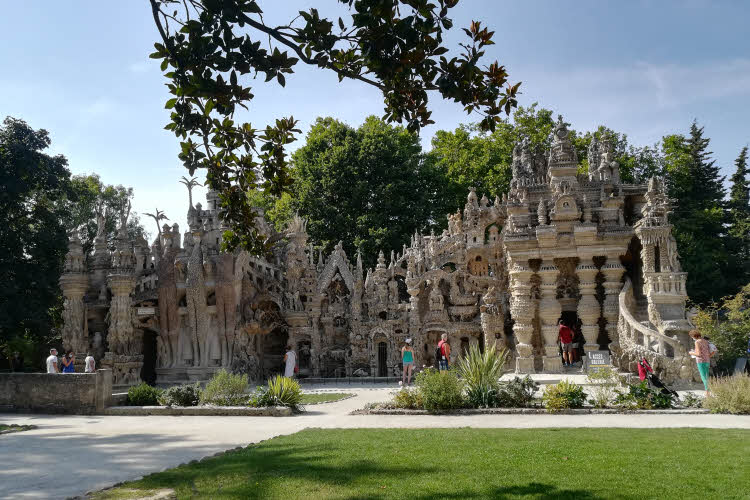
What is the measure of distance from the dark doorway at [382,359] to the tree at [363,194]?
9345mm

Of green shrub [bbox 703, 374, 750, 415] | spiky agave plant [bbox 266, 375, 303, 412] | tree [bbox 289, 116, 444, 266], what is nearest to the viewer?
green shrub [bbox 703, 374, 750, 415]

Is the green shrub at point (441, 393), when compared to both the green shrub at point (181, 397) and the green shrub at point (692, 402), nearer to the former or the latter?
the green shrub at point (692, 402)

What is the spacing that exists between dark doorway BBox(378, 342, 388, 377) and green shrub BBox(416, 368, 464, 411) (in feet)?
43.5

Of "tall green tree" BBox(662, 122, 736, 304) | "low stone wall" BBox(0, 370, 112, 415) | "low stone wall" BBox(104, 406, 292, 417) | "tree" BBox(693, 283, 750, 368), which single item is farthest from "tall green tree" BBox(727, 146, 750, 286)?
"low stone wall" BBox(0, 370, 112, 415)

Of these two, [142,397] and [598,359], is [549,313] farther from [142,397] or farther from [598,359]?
[142,397]

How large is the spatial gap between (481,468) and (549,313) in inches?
596

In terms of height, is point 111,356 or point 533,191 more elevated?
point 533,191

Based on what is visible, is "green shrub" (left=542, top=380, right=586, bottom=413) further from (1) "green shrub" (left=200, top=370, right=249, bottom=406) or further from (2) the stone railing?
(1) "green shrub" (left=200, top=370, right=249, bottom=406)

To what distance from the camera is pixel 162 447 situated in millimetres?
10977

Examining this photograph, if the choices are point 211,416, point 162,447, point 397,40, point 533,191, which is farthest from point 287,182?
point 533,191

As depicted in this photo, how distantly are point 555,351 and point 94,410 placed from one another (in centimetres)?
1542

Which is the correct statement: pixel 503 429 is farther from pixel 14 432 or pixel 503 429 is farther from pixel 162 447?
pixel 14 432

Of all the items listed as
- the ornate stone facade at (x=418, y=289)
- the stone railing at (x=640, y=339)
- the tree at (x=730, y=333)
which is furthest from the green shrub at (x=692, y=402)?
the tree at (x=730, y=333)

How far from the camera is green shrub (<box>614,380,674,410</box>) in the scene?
1388 centimetres
